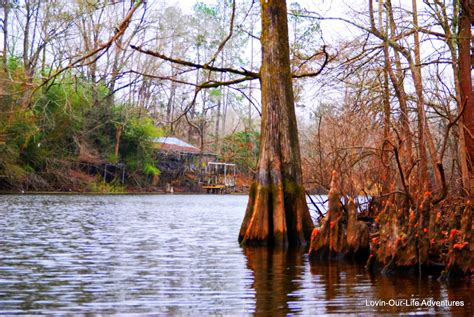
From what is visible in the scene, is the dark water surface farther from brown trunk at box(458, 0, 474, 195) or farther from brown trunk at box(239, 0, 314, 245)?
brown trunk at box(458, 0, 474, 195)

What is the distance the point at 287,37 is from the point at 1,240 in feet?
23.9

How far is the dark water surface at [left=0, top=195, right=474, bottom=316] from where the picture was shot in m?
7.93

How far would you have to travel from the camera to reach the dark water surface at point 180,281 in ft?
26.0

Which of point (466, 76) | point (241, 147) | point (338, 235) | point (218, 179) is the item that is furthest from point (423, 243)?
point (218, 179)

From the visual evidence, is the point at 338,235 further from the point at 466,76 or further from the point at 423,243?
the point at 466,76

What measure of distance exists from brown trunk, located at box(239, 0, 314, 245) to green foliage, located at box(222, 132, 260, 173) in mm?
44520

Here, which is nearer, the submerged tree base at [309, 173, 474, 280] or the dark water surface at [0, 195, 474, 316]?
the dark water surface at [0, 195, 474, 316]

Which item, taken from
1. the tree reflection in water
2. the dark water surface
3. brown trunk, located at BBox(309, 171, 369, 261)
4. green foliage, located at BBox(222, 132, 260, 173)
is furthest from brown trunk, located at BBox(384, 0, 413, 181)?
green foliage, located at BBox(222, 132, 260, 173)

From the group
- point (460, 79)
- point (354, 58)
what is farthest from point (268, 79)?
point (460, 79)

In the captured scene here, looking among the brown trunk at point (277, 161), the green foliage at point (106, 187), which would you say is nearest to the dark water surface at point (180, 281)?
the brown trunk at point (277, 161)

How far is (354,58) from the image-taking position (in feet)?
53.4

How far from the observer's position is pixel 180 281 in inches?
392

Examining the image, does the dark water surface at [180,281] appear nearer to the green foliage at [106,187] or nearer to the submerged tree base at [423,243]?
the submerged tree base at [423,243]

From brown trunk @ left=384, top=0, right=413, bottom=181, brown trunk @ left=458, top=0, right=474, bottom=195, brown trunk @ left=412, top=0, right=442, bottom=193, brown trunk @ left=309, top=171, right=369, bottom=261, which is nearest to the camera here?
brown trunk @ left=309, top=171, right=369, bottom=261
